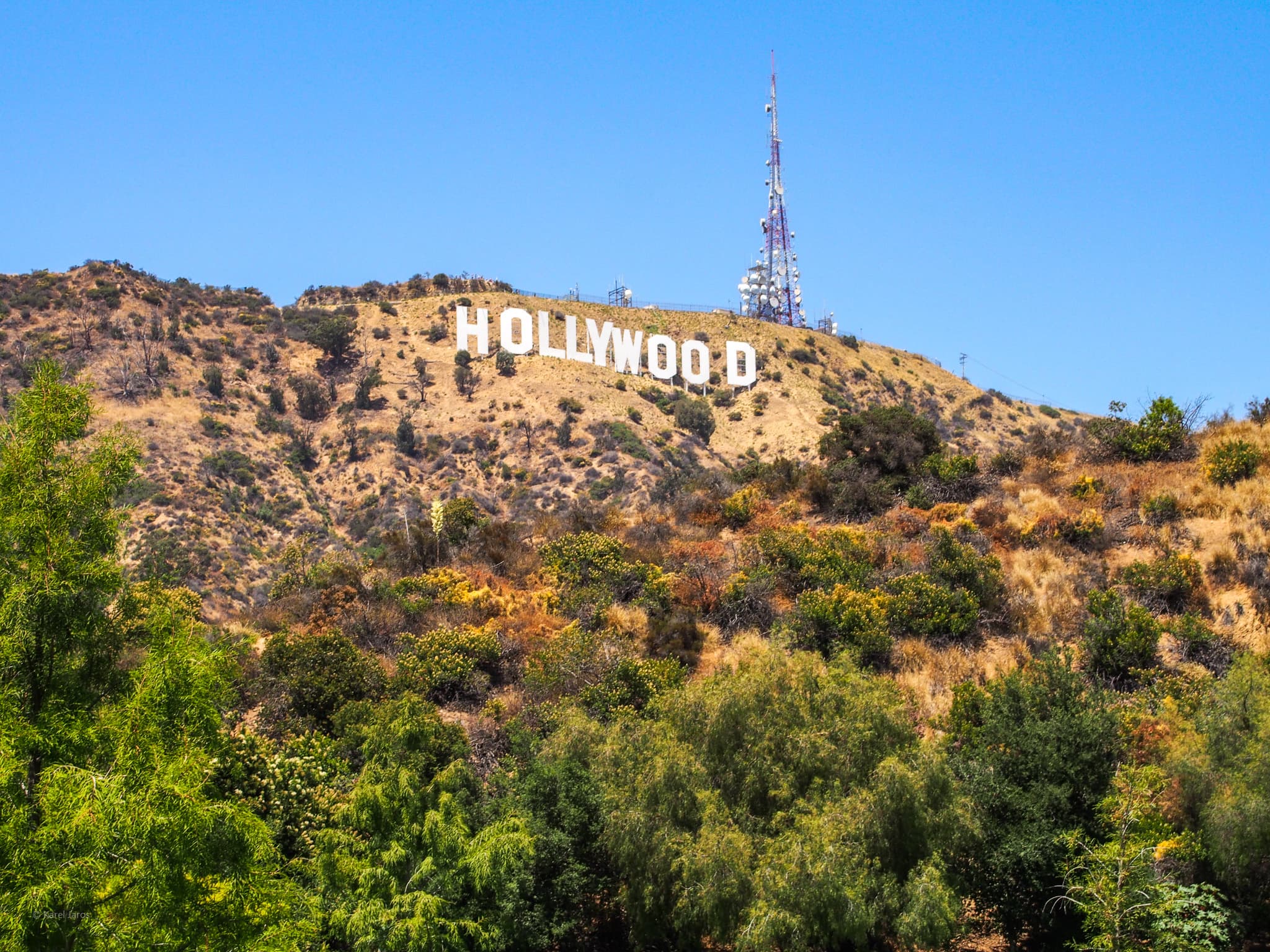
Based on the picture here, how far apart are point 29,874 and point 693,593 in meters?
19.3

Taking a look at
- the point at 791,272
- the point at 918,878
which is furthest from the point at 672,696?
the point at 791,272

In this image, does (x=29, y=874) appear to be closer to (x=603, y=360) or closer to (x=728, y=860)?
(x=728, y=860)

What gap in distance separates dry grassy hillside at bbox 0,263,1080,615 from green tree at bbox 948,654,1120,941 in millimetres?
33161

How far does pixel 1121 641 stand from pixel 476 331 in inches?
2336

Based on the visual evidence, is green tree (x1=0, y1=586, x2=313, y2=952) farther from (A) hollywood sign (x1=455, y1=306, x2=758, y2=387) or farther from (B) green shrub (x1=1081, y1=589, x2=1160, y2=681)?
(A) hollywood sign (x1=455, y1=306, x2=758, y2=387)

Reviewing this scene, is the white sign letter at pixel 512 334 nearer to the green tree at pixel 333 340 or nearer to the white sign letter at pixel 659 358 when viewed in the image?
the white sign letter at pixel 659 358

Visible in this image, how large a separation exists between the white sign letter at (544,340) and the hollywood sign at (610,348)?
4cm

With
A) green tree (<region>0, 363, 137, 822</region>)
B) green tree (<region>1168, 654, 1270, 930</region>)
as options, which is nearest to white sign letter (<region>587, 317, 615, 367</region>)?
green tree (<region>1168, 654, 1270, 930</region>)

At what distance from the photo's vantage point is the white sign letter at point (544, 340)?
250 ft

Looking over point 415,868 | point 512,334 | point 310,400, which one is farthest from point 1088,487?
point 512,334

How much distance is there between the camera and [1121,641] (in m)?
Result: 22.0

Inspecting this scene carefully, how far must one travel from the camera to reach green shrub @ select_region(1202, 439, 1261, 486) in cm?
2731

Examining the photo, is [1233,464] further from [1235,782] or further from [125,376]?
[125,376]

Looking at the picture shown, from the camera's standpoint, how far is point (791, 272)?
91062 millimetres
